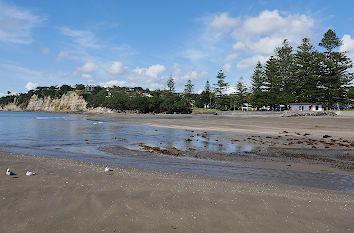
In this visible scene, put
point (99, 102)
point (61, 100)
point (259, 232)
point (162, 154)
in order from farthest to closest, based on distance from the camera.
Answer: point (61, 100)
point (99, 102)
point (162, 154)
point (259, 232)

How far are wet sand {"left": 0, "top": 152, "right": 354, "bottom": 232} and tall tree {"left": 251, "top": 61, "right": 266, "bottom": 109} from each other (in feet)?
250

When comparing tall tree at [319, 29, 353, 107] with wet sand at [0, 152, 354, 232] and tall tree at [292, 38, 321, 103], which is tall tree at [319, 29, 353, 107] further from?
wet sand at [0, 152, 354, 232]

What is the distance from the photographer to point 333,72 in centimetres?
5881

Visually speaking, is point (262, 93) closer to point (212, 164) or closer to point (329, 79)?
point (329, 79)

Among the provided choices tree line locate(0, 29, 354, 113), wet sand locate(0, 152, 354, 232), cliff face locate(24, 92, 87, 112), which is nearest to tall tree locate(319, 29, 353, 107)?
tree line locate(0, 29, 354, 113)

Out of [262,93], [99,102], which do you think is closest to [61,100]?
[99,102]

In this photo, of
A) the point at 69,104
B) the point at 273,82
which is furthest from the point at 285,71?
the point at 69,104

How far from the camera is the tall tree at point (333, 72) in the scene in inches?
2265

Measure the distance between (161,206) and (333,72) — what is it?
6859cm

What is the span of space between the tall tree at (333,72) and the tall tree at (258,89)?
1989cm

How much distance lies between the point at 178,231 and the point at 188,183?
266cm

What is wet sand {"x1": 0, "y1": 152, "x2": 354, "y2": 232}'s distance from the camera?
144 inches

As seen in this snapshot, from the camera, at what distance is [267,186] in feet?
20.3

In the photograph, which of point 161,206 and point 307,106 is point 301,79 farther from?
point 161,206
